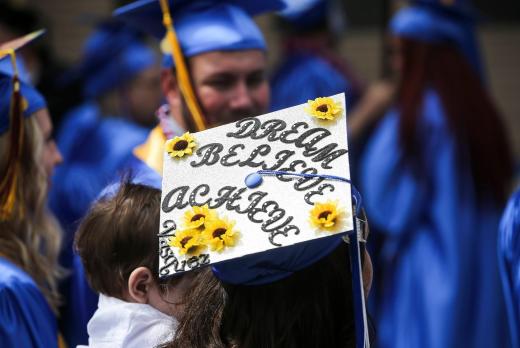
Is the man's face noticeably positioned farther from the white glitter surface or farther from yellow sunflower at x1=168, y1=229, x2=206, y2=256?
yellow sunflower at x1=168, y1=229, x2=206, y2=256

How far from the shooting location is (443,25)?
5270 millimetres

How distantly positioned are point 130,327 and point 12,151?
0.89 meters

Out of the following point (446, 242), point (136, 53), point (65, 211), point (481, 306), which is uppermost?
point (136, 53)

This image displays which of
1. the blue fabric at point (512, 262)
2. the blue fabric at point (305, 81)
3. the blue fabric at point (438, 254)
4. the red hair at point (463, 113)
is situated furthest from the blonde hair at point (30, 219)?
the blue fabric at point (305, 81)

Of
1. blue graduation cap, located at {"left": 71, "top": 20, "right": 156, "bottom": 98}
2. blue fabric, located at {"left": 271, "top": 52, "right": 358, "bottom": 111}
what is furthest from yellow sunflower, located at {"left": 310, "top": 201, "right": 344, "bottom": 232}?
blue graduation cap, located at {"left": 71, "top": 20, "right": 156, "bottom": 98}

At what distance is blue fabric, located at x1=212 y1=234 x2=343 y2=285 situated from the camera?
193 centimetres

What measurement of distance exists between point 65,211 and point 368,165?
1.58 meters

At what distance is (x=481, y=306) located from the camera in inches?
197

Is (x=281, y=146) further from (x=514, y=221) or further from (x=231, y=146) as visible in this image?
(x=514, y=221)

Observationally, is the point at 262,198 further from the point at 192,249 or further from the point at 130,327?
the point at 130,327

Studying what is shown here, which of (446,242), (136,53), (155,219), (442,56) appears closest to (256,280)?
(155,219)

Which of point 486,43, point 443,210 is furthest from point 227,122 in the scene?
point 486,43

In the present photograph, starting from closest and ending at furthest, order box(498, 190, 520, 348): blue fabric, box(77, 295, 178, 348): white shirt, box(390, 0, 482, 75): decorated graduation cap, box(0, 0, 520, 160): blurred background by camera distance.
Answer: box(77, 295, 178, 348): white shirt
box(498, 190, 520, 348): blue fabric
box(390, 0, 482, 75): decorated graduation cap
box(0, 0, 520, 160): blurred background

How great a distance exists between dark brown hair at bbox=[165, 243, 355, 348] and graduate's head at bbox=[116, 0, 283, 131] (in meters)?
1.42
